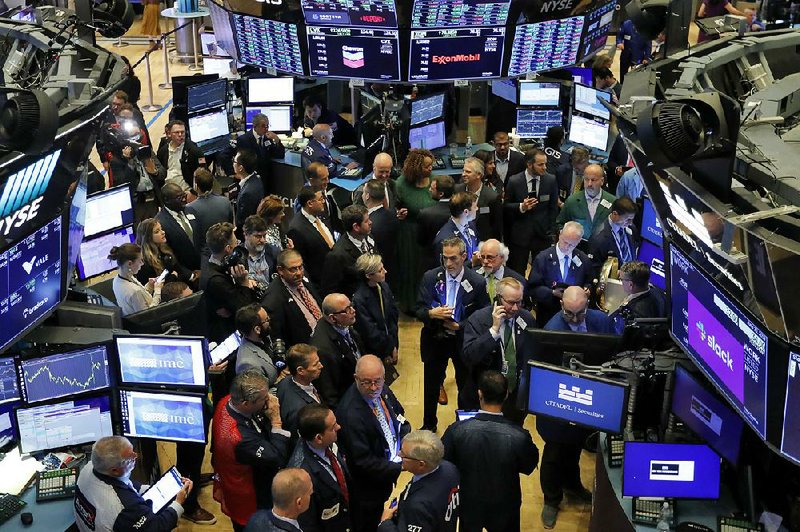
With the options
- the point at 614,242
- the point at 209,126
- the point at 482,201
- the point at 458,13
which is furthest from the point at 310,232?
the point at 209,126

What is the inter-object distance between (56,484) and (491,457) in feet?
8.18

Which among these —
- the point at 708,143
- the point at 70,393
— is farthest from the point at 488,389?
the point at 70,393

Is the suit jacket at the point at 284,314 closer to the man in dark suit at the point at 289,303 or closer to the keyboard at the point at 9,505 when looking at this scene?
the man in dark suit at the point at 289,303

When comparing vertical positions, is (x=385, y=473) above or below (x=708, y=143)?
below

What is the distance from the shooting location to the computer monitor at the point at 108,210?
26.5ft

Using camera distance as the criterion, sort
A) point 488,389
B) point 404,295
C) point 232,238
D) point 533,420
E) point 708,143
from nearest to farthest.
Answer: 1. point 708,143
2. point 488,389
3. point 232,238
4. point 533,420
5. point 404,295

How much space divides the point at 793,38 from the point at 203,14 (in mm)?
11682

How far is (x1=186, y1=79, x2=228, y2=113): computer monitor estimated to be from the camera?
11570 mm

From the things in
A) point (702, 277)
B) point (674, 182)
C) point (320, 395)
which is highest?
point (674, 182)

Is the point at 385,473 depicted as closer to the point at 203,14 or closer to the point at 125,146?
the point at 125,146

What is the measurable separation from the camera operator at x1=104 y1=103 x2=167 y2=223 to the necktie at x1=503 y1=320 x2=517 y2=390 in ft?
15.1

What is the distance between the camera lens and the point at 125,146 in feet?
34.1

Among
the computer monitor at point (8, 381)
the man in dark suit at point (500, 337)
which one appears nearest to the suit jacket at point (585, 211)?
the man in dark suit at point (500, 337)

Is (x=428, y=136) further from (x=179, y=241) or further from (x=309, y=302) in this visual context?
(x=309, y=302)
